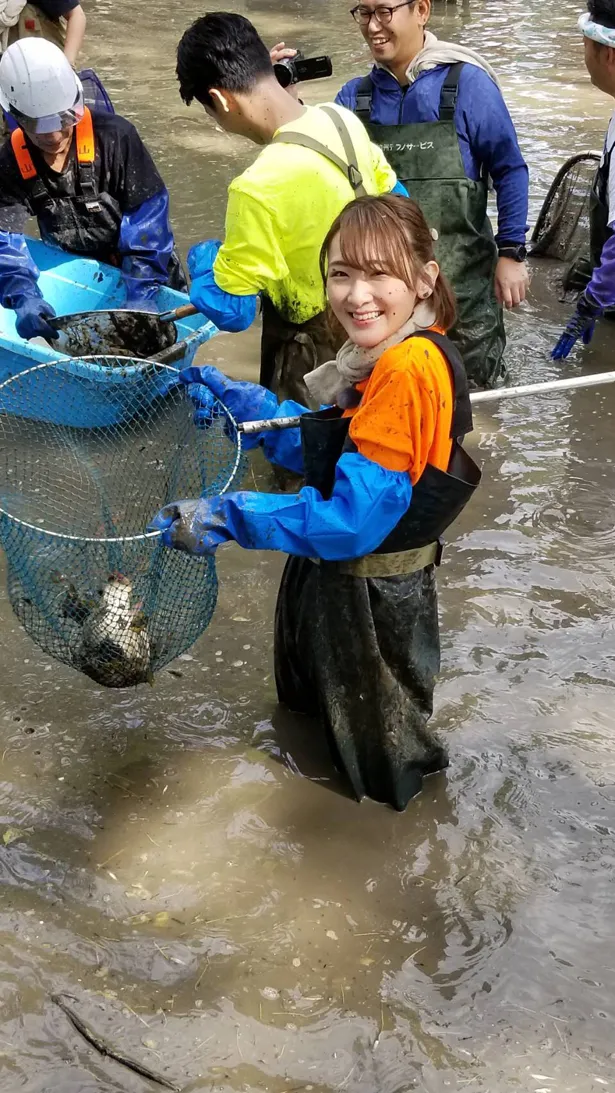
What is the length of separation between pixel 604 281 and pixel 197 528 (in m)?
2.79

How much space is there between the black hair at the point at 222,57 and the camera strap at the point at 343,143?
0.65 ft

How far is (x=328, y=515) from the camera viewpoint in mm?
2188

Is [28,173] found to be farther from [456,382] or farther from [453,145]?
[456,382]

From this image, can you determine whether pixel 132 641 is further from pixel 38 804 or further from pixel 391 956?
pixel 391 956

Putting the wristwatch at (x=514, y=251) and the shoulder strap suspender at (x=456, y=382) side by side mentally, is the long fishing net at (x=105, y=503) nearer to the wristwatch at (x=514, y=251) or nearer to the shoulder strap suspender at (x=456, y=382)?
the shoulder strap suspender at (x=456, y=382)

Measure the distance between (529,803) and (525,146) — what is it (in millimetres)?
6115

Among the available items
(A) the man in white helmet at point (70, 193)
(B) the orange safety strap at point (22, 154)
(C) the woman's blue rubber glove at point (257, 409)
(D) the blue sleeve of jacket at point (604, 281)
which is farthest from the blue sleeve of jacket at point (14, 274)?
(D) the blue sleeve of jacket at point (604, 281)

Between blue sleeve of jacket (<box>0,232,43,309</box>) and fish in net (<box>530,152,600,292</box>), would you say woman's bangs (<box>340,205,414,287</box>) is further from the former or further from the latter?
fish in net (<box>530,152,600,292</box>)

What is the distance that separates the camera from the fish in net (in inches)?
227

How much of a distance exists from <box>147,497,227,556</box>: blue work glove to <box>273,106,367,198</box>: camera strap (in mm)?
1266

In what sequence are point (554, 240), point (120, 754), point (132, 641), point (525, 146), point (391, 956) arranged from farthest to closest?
point (525, 146) → point (554, 240) → point (120, 754) → point (132, 641) → point (391, 956)

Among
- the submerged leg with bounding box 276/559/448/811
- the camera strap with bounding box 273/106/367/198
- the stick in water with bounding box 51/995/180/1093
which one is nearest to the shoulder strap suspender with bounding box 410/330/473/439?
the submerged leg with bounding box 276/559/448/811

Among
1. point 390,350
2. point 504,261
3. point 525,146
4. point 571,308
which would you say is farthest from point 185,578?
point 525,146

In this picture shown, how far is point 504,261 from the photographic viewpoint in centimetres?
444
